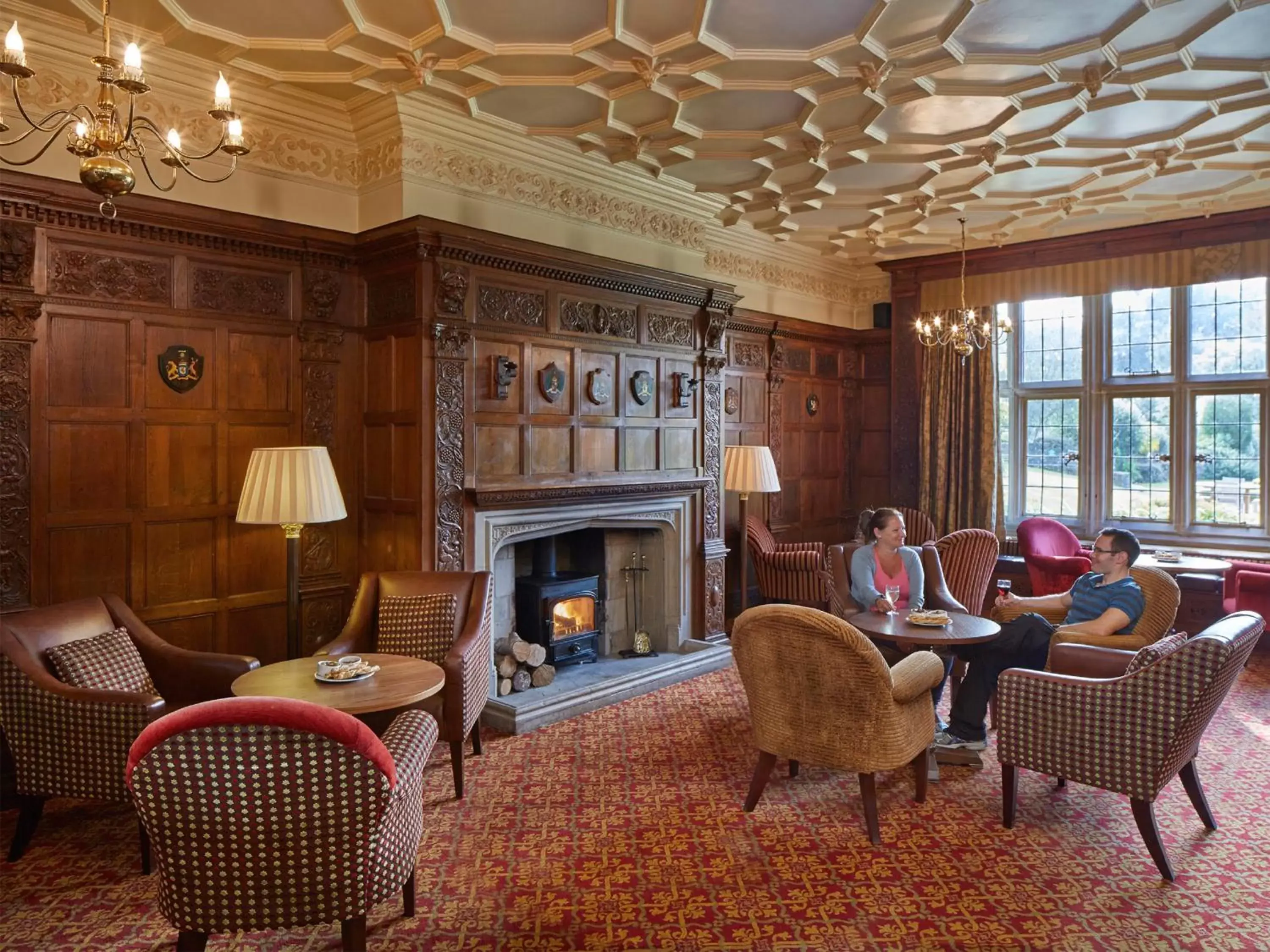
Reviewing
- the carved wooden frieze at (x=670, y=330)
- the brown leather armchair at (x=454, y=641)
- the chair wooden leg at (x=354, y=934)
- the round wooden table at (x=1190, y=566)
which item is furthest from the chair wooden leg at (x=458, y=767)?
the round wooden table at (x=1190, y=566)

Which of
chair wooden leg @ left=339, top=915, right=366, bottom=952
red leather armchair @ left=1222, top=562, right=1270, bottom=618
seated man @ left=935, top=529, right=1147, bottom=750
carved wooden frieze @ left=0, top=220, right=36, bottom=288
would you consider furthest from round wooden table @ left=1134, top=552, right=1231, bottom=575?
carved wooden frieze @ left=0, top=220, right=36, bottom=288

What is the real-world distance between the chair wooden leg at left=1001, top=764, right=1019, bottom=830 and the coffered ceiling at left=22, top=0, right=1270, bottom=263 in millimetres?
3125

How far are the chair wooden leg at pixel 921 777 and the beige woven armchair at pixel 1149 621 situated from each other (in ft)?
2.66

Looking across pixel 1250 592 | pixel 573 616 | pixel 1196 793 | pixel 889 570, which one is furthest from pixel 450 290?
pixel 1250 592

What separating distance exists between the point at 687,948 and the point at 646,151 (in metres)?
4.34

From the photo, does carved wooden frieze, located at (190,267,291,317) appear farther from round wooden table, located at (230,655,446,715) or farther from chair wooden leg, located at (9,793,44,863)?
chair wooden leg, located at (9,793,44,863)

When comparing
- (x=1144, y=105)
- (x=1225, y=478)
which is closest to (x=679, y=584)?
(x=1144, y=105)

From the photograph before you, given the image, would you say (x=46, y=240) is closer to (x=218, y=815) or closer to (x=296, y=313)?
(x=296, y=313)

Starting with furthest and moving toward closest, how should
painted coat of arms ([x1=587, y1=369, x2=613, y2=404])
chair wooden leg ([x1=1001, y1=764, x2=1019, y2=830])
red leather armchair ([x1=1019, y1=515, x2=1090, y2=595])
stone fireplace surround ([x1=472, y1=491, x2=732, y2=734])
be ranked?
red leather armchair ([x1=1019, y1=515, x2=1090, y2=595]), painted coat of arms ([x1=587, y1=369, x2=613, y2=404]), stone fireplace surround ([x1=472, y1=491, x2=732, y2=734]), chair wooden leg ([x1=1001, y1=764, x2=1019, y2=830])

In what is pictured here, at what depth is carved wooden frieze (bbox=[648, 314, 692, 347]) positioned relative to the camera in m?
5.66

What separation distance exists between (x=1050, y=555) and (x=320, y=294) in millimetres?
5869

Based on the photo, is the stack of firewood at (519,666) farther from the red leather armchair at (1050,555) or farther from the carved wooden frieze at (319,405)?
the red leather armchair at (1050,555)

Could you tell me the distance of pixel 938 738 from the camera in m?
4.14

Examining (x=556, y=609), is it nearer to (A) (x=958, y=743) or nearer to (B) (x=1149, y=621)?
(A) (x=958, y=743)
